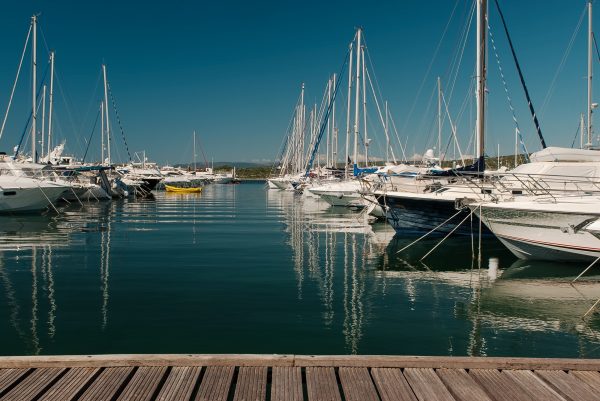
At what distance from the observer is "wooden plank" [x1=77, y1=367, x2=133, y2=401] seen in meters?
4.42

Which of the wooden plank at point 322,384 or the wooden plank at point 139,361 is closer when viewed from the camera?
the wooden plank at point 322,384

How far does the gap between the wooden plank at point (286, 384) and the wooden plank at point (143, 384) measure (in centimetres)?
103

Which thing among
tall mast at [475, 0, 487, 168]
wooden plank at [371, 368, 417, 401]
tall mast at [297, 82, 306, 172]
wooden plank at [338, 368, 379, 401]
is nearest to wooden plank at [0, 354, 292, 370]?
wooden plank at [338, 368, 379, 401]

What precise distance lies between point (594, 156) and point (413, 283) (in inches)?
347

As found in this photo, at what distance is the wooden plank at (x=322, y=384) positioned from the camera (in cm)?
447

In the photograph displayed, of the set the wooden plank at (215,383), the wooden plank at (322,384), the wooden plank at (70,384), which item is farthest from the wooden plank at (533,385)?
the wooden plank at (70,384)

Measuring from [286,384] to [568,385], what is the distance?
252 cm

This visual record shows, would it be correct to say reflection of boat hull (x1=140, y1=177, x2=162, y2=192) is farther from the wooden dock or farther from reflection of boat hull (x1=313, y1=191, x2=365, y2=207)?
the wooden dock

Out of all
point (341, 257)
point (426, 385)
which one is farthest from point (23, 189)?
point (426, 385)

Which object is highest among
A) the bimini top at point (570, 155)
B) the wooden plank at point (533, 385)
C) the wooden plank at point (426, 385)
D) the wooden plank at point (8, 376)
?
the bimini top at point (570, 155)

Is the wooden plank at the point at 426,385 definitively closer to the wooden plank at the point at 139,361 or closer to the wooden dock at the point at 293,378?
the wooden dock at the point at 293,378

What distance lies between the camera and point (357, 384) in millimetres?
4688

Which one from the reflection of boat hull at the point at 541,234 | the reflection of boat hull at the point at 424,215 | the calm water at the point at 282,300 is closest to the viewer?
the calm water at the point at 282,300

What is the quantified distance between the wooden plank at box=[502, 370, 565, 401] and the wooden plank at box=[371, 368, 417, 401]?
1040 mm
